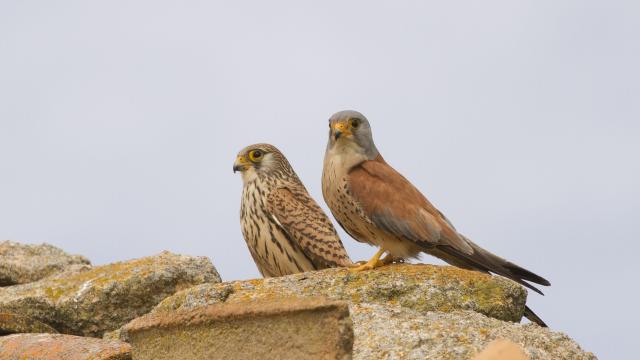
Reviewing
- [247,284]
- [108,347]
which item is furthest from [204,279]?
[108,347]

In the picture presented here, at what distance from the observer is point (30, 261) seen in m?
7.43

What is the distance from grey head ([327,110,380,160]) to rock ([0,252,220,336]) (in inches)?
48.2

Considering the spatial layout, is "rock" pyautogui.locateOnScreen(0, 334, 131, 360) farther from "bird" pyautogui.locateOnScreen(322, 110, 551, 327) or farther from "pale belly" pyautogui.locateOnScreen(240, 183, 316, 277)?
"pale belly" pyautogui.locateOnScreen(240, 183, 316, 277)

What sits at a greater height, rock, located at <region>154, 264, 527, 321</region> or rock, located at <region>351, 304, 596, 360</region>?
rock, located at <region>154, 264, 527, 321</region>

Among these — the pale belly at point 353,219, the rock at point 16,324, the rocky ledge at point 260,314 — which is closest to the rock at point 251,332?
the rocky ledge at point 260,314

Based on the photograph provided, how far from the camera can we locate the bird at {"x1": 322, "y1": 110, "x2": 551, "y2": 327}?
21.3 ft

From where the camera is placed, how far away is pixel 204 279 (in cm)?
659

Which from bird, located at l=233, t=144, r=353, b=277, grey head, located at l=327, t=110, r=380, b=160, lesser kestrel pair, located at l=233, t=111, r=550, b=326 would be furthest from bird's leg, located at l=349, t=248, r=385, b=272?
bird, located at l=233, t=144, r=353, b=277

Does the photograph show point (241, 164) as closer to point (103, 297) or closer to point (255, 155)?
point (255, 155)

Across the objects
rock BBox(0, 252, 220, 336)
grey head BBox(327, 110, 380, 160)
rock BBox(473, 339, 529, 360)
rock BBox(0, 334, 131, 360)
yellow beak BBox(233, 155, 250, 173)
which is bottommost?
rock BBox(473, 339, 529, 360)

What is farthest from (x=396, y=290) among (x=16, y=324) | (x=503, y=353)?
(x=503, y=353)

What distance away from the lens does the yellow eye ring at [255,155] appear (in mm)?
8289

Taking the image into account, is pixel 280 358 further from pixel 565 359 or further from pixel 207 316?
pixel 565 359

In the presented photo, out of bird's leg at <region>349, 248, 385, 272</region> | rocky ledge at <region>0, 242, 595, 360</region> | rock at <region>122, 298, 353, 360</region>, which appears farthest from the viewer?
bird's leg at <region>349, 248, 385, 272</region>
